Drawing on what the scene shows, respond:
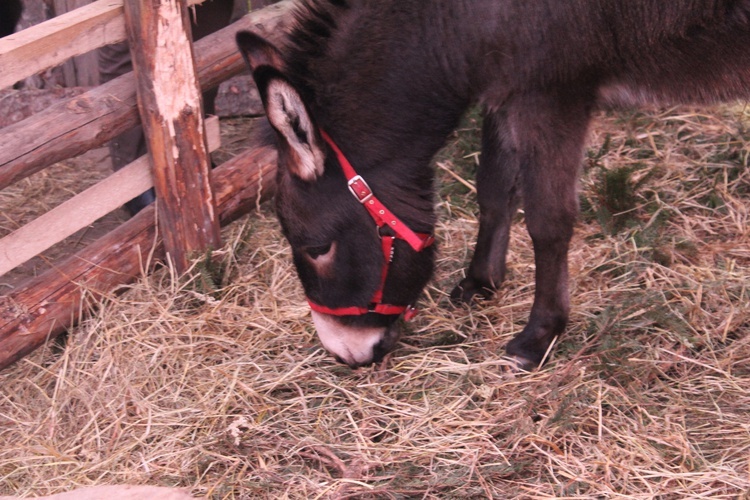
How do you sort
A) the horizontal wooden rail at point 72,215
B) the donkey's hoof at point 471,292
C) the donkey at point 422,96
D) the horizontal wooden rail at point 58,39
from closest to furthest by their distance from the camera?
the donkey at point 422,96 → the horizontal wooden rail at point 58,39 → the horizontal wooden rail at point 72,215 → the donkey's hoof at point 471,292

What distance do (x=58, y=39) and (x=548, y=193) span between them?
2094 mm

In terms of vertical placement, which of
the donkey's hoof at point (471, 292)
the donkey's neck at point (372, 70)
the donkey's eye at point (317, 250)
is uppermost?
the donkey's neck at point (372, 70)

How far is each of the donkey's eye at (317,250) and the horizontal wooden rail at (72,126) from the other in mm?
864

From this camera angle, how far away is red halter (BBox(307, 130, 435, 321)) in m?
3.02

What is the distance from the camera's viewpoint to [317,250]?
123 inches

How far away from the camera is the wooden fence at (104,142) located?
344 centimetres

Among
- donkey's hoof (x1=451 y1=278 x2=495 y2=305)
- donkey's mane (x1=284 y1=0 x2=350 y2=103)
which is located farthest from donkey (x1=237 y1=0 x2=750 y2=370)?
donkey's hoof (x1=451 y1=278 x2=495 y2=305)

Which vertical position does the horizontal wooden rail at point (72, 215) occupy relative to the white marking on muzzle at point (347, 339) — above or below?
above

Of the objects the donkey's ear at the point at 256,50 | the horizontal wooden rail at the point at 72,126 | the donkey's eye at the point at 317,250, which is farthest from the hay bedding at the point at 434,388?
the donkey's ear at the point at 256,50

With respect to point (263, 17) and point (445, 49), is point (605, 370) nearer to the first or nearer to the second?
point (445, 49)

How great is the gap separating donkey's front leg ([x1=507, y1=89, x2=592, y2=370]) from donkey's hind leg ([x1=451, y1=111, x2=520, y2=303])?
1.40 ft

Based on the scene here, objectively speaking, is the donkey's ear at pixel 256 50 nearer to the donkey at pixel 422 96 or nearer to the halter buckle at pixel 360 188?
the donkey at pixel 422 96

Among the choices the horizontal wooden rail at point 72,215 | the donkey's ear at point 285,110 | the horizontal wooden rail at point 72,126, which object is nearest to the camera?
the donkey's ear at point 285,110

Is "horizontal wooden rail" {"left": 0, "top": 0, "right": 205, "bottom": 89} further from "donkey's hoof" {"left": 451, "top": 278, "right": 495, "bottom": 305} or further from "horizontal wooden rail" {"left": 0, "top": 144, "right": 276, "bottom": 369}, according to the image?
"donkey's hoof" {"left": 451, "top": 278, "right": 495, "bottom": 305}
